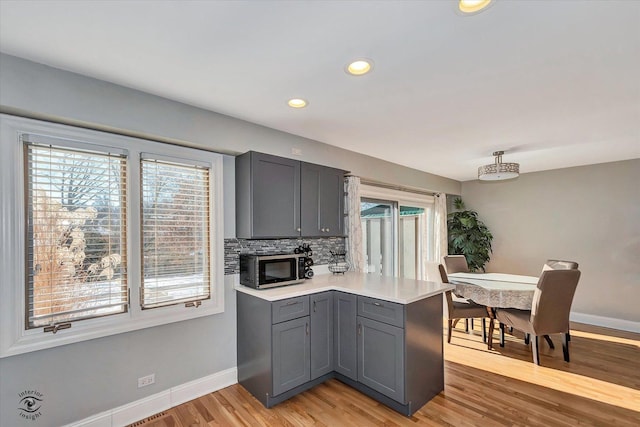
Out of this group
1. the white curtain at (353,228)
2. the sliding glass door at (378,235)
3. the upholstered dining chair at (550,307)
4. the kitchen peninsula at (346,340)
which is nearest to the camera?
the kitchen peninsula at (346,340)

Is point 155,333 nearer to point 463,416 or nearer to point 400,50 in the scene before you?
point 463,416

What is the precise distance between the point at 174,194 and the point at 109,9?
1.40m

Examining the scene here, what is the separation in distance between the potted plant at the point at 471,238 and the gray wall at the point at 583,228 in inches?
8.3

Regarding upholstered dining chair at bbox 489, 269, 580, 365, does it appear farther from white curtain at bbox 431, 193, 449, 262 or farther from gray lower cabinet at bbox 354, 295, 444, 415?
white curtain at bbox 431, 193, 449, 262

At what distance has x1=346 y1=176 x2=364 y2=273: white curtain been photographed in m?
3.80

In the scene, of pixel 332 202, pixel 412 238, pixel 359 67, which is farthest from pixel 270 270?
pixel 412 238

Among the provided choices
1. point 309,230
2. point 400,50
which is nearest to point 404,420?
point 309,230

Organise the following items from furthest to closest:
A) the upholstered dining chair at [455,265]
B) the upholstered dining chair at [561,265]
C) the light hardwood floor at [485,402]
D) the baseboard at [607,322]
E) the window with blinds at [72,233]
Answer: the upholstered dining chair at [455,265] → the baseboard at [607,322] → the upholstered dining chair at [561,265] → the light hardwood floor at [485,402] → the window with blinds at [72,233]

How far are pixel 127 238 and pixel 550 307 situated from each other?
403 centimetres

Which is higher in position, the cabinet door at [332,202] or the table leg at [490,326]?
the cabinet door at [332,202]

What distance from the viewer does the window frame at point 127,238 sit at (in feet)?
5.86

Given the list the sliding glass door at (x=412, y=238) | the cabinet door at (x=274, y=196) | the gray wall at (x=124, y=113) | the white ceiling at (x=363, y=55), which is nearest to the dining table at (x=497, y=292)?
the sliding glass door at (x=412, y=238)

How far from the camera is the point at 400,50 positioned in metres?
1.68

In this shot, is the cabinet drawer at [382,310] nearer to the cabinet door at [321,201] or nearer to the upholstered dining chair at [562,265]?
the cabinet door at [321,201]
